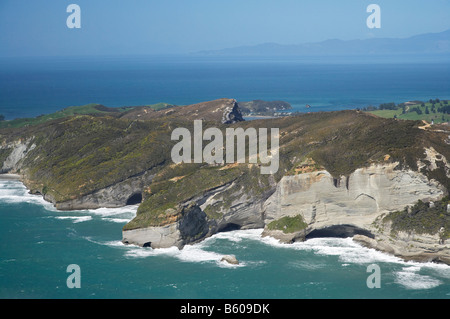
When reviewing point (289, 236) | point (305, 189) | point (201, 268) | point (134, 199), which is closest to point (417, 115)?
point (134, 199)

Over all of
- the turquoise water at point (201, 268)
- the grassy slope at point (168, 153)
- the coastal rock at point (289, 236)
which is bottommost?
the turquoise water at point (201, 268)

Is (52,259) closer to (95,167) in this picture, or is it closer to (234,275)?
(234,275)

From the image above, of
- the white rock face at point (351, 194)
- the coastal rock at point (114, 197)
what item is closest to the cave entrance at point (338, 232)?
the white rock face at point (351, 194)

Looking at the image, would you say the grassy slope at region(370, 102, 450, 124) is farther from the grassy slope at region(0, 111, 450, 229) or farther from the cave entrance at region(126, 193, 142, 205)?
the cave entrance at region(126, 193, 142, 205)

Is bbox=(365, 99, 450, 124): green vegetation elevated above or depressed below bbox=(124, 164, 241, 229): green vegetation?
above

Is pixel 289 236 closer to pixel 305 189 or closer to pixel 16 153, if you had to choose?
pixel 305 189

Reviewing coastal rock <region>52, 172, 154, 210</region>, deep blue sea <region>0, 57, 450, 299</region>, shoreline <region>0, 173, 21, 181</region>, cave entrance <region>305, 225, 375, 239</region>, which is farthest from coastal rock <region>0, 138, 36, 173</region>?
cave entrance <region>305, 225, 375, 239</region>

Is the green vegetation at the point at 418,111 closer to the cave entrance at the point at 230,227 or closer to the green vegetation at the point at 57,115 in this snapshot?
the green vegetation at the point at 57,115
